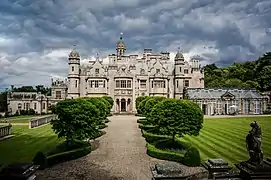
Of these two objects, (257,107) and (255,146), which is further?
(257,107)

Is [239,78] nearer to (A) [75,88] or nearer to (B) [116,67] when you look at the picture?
(B) [116,67]

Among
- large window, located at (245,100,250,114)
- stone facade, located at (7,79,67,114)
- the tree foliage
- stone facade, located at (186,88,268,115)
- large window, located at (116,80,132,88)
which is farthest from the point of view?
the tree foliage

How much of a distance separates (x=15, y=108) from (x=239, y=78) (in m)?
66.1

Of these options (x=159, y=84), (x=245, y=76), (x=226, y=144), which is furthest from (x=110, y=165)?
(x=245, y=76)

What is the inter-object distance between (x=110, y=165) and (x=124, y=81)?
47.5 meters

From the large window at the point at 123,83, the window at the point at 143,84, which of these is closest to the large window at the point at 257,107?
the window at the point at 143,84

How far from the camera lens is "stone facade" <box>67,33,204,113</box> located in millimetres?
65125

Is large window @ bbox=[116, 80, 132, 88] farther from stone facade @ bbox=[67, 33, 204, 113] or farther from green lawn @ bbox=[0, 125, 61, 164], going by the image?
green lawn @ bbox=[0, 125, 61, 164]

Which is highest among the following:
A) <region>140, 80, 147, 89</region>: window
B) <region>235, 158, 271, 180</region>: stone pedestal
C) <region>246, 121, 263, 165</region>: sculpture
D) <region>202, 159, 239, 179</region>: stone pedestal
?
<region>140, 80, 147, 89</region>: window

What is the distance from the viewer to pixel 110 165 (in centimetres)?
1805

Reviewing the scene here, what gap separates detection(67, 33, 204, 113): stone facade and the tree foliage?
21.8m

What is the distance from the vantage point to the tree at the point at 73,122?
21.2 metres

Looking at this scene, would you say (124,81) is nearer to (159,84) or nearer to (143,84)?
(143,84)

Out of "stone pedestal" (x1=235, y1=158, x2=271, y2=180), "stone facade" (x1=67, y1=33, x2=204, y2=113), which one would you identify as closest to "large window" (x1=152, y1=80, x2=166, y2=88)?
"stone facade" (x1=67, y1=33, x2=204, y2=113)
